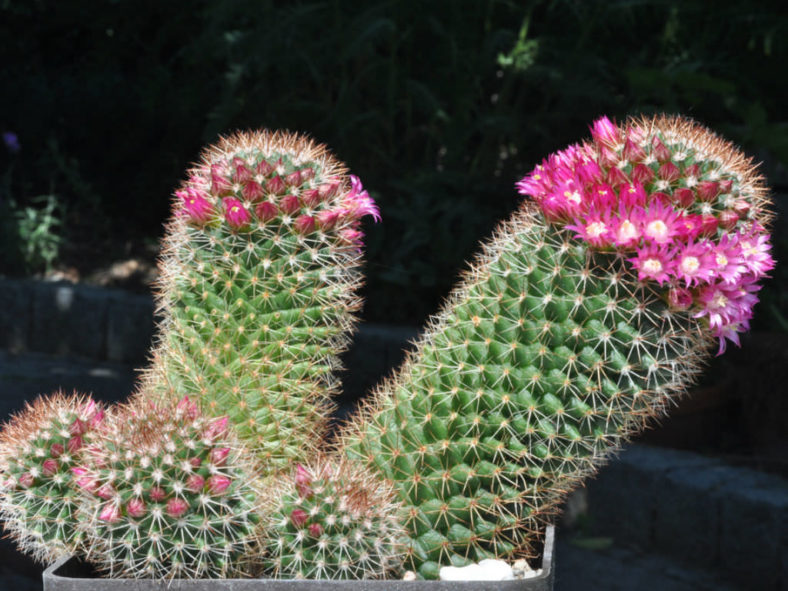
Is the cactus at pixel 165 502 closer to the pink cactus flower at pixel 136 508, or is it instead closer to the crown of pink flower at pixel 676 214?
the pink cactus flower at pixel 136 508

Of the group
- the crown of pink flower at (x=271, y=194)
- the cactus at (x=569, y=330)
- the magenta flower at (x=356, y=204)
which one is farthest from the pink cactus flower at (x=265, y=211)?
the cactus at (x=569, y=330)

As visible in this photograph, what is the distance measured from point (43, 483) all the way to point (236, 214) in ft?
1.47

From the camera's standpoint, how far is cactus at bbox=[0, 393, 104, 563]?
4.14ft

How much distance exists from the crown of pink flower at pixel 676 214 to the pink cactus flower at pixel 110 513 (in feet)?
2.15

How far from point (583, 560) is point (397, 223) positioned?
247 cm

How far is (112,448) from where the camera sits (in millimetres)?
1159

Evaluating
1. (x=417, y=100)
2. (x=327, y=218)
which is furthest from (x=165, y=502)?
(x=417, y=100)

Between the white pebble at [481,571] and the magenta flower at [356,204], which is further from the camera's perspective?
the magenta flower at [356,204]

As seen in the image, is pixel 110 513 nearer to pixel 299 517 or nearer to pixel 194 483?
pixel 194 483

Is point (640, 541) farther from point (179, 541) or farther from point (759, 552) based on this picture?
point (179, 541)

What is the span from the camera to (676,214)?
3.76 ft

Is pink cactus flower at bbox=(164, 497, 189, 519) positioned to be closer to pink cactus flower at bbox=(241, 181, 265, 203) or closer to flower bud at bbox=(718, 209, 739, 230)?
pink cactus flower at bbox=(241, 181, 265, 203)

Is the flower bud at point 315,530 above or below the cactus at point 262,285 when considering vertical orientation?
below

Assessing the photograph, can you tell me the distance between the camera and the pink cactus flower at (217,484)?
115 cm
